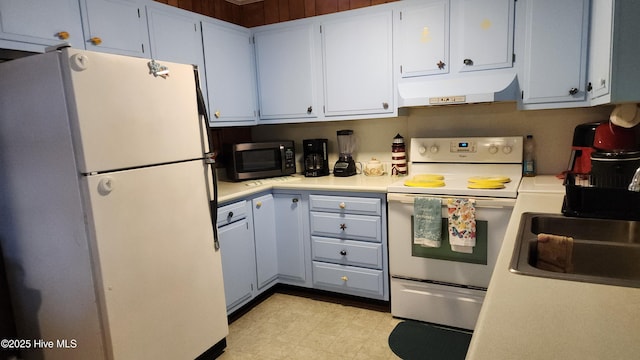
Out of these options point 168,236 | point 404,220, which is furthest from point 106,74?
point 404,220

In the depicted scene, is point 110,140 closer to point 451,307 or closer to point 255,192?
point 255,192

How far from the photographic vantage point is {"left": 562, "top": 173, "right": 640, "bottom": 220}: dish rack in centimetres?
141

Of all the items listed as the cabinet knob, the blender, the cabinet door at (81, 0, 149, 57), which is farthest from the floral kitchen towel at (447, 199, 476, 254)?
the cabinet knob

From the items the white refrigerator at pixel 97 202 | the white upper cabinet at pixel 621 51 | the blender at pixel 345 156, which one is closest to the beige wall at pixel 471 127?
the blender at pixel 345 156

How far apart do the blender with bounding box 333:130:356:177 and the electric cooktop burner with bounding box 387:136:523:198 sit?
47cm

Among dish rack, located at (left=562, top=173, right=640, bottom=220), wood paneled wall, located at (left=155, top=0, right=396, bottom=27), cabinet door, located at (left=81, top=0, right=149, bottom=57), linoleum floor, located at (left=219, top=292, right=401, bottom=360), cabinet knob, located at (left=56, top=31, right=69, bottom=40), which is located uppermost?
wood paneled wall, located at (left=155, top=0, right=396, bottom=27)

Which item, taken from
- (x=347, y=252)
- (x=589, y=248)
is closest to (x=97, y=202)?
(x=347, y=252)

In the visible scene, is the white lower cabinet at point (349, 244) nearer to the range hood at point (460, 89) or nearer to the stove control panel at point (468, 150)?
the stove control panel at point (468, 150)

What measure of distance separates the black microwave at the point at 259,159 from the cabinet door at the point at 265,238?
0.28 meters

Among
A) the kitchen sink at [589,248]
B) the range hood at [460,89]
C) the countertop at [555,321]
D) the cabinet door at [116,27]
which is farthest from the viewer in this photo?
the range hood at [460,89]

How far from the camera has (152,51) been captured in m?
2.42

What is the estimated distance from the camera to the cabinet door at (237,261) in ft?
8.24

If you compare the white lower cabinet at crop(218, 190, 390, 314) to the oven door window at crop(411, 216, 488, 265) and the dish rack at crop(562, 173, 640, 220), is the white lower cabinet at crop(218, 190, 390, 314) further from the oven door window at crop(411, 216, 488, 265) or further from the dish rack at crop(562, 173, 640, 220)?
the dish rack at crop(562, 173, 640, 220)

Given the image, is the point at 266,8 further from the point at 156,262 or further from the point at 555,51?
the point at 156,262
